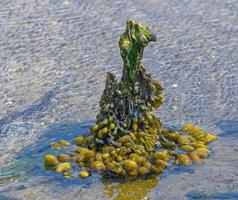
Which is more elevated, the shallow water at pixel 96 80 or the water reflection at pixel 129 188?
the shallow water at pixel 96 80

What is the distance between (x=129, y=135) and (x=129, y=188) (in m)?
0.27

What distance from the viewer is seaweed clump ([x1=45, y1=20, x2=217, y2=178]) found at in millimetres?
3223

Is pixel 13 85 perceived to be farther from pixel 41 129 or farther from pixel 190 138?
pixel 190 138

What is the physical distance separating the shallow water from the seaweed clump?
6 centimetres

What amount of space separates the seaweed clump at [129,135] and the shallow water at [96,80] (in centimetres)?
6

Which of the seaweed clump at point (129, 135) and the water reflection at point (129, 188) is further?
the seaweed clump at point (129, 135)

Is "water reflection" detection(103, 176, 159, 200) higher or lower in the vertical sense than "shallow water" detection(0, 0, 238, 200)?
lower

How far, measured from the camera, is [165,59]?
461cm

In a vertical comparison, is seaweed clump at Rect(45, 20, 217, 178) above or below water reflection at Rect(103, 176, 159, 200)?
above

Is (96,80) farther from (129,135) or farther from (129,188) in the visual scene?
(129,188)

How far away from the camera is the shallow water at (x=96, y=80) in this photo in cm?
320

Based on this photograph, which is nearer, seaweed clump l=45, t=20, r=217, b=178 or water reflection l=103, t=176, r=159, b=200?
water reflection l=103, t=176, r=159, b=200

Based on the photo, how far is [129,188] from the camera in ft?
10.3

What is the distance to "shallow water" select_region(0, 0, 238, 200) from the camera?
320cm
